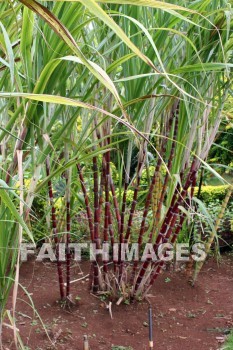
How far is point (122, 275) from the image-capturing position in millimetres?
3186

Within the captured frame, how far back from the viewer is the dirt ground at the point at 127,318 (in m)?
2.84

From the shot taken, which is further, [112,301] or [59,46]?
[112,301]

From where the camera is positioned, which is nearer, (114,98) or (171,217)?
(114,98)

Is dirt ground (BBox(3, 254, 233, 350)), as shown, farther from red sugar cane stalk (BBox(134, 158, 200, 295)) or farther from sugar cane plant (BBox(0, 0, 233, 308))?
red sugar cane stalk (BBox(134, 158, 200, 295))

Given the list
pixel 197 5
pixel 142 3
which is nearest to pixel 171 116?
pixel 197 5

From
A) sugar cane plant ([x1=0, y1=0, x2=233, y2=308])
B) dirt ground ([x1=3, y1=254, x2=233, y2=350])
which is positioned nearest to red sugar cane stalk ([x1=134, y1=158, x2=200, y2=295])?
sugar cane plant ([x1=0, y1=0, x2=233, y2=308])

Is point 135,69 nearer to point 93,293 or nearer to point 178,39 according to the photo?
point 178,39

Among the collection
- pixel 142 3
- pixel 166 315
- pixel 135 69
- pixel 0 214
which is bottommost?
pixel 166 315

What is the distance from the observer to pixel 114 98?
2.87 m

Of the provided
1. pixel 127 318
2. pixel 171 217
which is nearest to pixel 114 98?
pixel 171 217

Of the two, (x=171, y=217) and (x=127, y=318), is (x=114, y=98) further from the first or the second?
(x=127, y=318)

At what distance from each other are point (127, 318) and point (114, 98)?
118 centimetres

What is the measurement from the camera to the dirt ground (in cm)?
284

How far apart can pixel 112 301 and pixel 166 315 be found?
326mm
